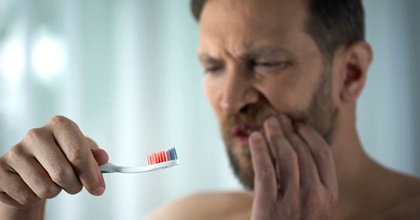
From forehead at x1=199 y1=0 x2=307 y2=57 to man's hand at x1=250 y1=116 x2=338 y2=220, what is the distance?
0.17 meters

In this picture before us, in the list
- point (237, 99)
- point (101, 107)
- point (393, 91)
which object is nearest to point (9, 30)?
point (101, 107)

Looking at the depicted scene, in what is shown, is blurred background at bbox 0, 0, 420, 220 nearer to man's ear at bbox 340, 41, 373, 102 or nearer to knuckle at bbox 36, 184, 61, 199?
man's ear at bbox 340, 41, 373, 102

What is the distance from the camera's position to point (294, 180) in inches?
31.9

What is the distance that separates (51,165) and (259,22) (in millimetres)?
456

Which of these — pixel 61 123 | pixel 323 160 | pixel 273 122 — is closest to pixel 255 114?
pixel 273 122

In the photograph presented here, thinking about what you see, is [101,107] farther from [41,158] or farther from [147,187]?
[41,158]

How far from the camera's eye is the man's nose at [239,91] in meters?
0.90

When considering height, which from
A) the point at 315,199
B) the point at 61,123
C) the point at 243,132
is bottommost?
the point at 315,199

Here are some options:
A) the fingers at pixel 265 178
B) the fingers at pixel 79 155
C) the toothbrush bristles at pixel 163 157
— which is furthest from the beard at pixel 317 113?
the fingers at pixel 79 155

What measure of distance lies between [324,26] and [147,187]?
1.81 feet

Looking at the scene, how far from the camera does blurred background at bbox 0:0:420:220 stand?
111 cm

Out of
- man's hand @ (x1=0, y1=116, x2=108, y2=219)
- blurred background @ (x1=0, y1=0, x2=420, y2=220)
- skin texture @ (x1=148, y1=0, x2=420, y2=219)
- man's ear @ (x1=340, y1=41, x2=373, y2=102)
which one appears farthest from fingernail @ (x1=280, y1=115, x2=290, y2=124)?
man's hand @ (x1=0, y1=116, x2=108, y2=219)

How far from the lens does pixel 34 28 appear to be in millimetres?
1229

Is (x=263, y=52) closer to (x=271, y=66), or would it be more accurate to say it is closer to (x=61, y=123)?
(x=271, y=66)
